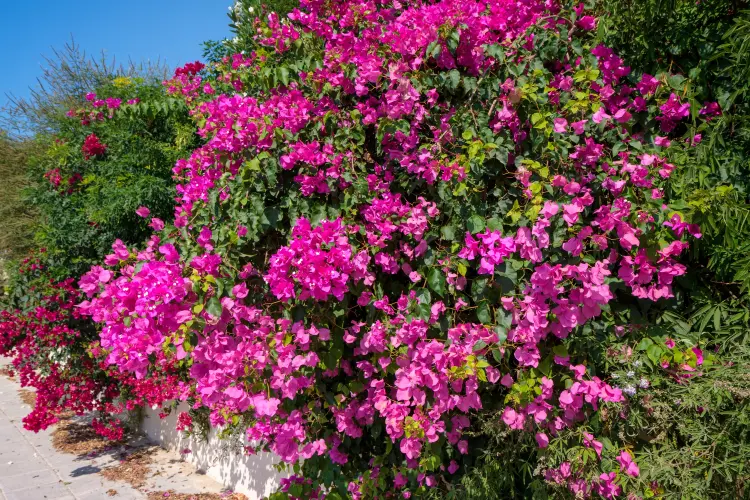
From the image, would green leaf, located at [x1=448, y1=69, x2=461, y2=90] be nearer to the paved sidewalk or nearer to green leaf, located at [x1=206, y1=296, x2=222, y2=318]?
green leaf, located at [x1=206, y1=296, x2=222, y2=318]

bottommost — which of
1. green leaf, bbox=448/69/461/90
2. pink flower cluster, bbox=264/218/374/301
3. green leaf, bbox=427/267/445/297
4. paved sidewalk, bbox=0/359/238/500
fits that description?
→ paved sidewalk, bbox=0/359/238/500

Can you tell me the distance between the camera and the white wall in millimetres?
4055

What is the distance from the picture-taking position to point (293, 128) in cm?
230

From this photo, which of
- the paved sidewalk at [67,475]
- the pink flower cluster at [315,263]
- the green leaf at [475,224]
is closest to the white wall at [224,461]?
the paved sidewalk at [67,475]

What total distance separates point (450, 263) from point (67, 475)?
4.48 metres

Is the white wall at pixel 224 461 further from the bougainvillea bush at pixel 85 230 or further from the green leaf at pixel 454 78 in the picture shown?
the green leaf at pixel 454 78

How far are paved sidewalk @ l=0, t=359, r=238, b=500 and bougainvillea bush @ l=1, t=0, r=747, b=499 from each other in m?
2.75

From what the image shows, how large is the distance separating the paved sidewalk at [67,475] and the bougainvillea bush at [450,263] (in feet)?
9.03

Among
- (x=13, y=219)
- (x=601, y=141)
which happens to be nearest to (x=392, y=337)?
(x=601, y=141)

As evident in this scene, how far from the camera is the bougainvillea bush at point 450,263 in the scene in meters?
1.93

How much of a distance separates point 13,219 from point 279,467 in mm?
8724

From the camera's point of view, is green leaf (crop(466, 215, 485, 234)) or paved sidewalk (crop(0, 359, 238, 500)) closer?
green leaf (crop(466, 215, 485, 234))

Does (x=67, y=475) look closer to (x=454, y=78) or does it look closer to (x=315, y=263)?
(x=315, y=263)

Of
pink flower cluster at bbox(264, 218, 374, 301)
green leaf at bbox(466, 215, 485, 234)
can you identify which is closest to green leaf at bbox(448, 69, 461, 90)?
green leaf at bbox(466, 215, 485, 234)
